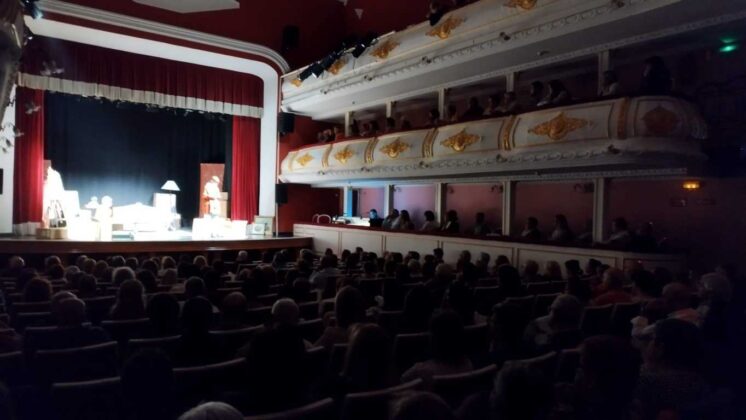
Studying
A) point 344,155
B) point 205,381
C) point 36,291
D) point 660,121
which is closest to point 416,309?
point 205,381

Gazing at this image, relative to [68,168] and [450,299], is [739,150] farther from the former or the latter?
[68,168]

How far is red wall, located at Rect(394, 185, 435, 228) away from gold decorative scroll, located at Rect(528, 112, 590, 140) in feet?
22.9

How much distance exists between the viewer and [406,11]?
12953mm

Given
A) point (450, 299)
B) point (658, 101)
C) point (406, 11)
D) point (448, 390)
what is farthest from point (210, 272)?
point (406, 11)

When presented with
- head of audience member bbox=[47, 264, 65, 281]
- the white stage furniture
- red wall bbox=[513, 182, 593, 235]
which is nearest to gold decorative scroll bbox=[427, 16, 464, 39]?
the white stage furniture

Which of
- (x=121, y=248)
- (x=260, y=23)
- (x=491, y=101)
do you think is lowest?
(x=121, y=248)

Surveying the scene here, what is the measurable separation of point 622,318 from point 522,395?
2.58m

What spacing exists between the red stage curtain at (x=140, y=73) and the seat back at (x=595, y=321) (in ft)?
38.8

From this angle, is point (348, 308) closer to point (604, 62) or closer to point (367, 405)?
point (367, 405)

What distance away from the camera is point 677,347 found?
2.36 meters

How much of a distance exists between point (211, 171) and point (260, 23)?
4.86 metres

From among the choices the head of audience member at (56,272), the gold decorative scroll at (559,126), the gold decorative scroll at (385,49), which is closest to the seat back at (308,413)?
the head of audience member at (56,272)

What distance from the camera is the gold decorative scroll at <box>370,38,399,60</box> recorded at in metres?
11.1

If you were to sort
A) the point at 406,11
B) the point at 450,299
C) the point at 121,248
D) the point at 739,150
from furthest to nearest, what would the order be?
the point at 406,11 → the point at 121,248 → the point at 739,150 → the point at 450,299
